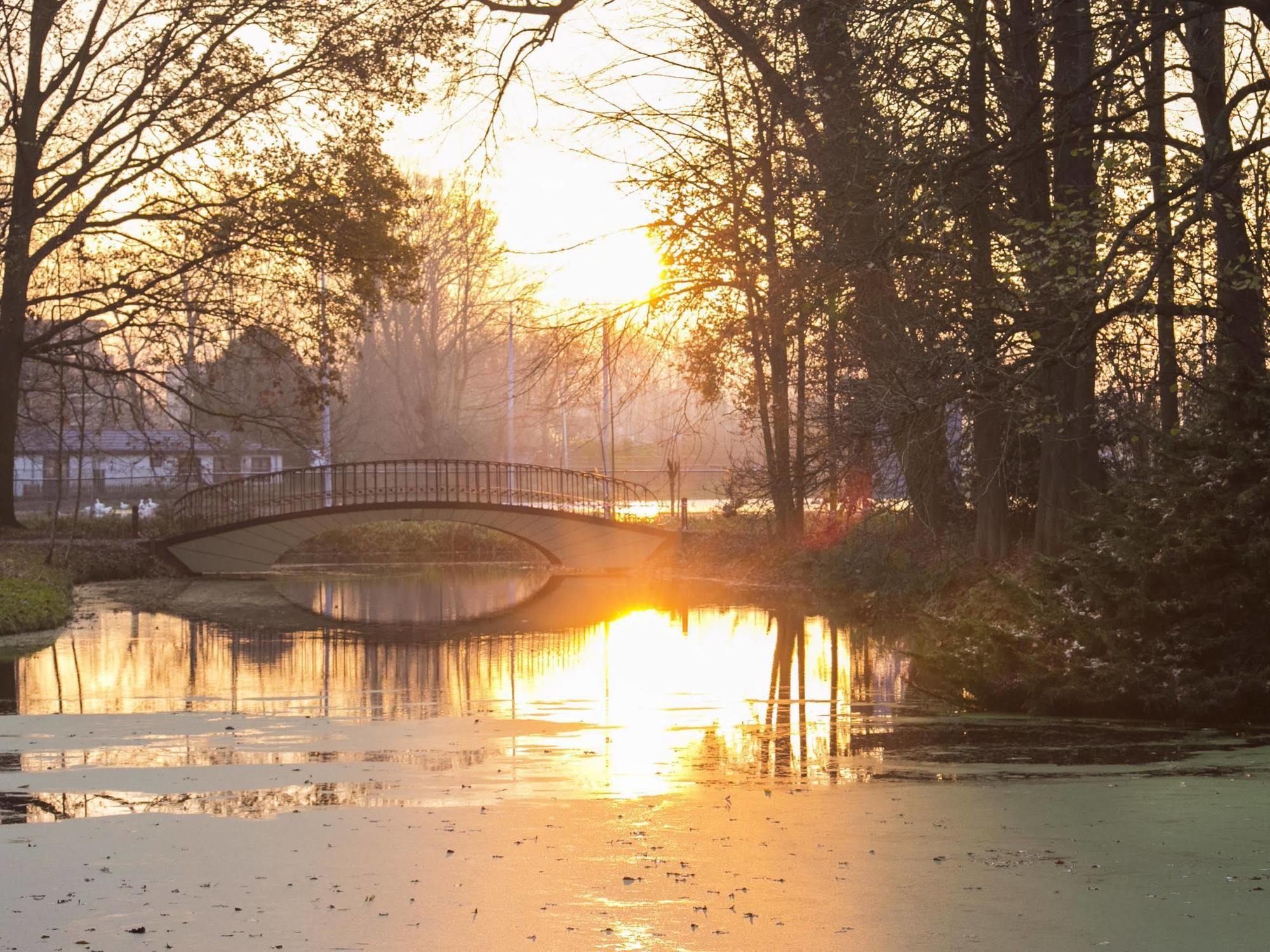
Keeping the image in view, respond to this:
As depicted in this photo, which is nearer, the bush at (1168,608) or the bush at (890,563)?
the bush at (1168,608)

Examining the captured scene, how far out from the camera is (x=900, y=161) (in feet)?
35.4

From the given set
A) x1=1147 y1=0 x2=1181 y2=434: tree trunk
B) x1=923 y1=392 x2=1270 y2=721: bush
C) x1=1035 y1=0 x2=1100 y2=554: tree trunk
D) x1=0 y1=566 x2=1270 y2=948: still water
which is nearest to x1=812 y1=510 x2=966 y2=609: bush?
x1=0 y1=566 x2=1270 y2=948: still water

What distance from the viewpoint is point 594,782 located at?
7.89 meters

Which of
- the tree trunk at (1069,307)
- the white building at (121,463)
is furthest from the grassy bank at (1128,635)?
the white building at (121,463)

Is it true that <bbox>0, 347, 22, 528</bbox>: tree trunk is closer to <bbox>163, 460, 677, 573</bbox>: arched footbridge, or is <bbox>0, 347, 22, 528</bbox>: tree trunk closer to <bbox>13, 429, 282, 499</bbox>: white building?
→ <bbox>163, 460, 677, 573</bbox>: arched footbridge

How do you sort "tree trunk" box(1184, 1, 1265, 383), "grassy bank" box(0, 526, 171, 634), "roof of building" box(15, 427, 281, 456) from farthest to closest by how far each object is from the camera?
"roof of building" box(15, 427, 281, 456)
"grassy bank" box(0, 526, 171, 634)
"tree trunk" box(1184, 1, 1265, 383)

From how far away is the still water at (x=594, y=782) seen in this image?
535 cm

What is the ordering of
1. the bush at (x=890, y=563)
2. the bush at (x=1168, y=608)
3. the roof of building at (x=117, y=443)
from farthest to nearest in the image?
the roof of building at (x=117, y=443) → the bush at (x=890, y=563) → the bush at (x=1168, y=608)

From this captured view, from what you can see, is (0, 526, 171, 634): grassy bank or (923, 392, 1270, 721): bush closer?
(923, 392, 1270, 721): bush

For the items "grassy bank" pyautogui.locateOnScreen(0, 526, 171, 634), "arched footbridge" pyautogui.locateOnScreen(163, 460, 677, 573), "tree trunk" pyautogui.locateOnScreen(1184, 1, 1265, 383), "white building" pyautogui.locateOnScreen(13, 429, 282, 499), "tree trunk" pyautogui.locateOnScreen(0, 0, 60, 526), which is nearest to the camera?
"tree trunk" pyautogui.locateOnScreen(1184, 1, 1265, 383)

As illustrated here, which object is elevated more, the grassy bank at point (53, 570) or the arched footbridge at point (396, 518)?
the arched footbridge at point (396, 518)

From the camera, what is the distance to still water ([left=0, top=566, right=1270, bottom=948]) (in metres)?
5.35

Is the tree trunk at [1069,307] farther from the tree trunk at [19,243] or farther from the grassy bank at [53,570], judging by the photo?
the tree trunk at [19,243]

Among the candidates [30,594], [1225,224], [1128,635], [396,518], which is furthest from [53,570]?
[1225,224]
